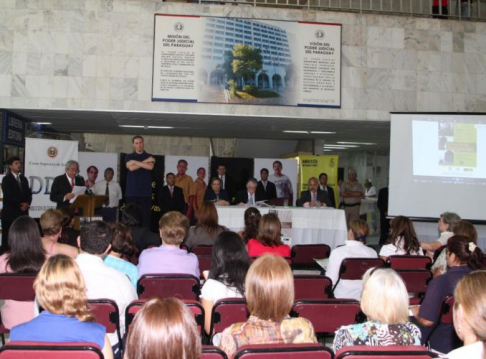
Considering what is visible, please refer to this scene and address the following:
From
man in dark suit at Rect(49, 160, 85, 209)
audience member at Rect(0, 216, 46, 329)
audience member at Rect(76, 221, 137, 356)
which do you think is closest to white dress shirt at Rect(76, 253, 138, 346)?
audience member at Rect(76, 221, 137, 356)

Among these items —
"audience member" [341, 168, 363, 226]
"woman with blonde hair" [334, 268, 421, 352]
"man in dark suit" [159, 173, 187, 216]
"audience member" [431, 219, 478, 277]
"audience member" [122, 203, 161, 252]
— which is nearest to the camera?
"woman with blonde hair" [334, 268, 421, 352]

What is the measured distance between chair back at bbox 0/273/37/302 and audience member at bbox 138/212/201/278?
2.82 feet

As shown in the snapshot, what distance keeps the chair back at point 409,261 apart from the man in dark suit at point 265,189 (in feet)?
16.8

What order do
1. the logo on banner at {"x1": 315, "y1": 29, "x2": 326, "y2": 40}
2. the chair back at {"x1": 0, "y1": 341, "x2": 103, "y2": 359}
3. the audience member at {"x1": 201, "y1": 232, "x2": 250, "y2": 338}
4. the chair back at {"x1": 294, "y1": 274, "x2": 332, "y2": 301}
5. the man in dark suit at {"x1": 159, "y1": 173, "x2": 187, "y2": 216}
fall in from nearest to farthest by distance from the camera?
1. the chair back at {"x1": 0, "y1": 341, "x2": 103, "y2": 359}
2. the audience member at {"x1": 201, "y1": 232, "x2": 250, "y2": 338}
3. the chair back at {"x1": 294, "y1": 274, "x2": 332, "y2": 301}
4. the logo on banner at {"x1": 315, "y1": 29, "x2": 326, "y2": 40}
5. the man in dark suit at {"x1": 159, "y1": 173, "x2": 187, "y2": 216}

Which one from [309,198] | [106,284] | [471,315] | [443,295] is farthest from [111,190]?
[471,315]

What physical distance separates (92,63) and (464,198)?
6.74m

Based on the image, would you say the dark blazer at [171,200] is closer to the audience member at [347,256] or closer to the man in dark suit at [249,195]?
the man in dark suit at [249,195]

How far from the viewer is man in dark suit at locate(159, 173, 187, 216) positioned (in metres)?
9.93

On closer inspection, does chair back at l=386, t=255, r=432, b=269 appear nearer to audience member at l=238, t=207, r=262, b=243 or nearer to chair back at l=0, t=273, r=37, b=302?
audience member at l=238, t=207, r=262, b=243

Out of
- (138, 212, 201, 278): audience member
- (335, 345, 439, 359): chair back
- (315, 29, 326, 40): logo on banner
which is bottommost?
(335, 345, 439, 359): chair back

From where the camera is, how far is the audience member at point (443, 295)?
334 cm

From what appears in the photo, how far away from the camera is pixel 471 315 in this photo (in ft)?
6.62

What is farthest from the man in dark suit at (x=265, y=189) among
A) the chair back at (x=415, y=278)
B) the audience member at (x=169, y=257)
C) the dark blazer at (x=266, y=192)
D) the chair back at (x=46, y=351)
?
the chair back at (x=46, y=351)

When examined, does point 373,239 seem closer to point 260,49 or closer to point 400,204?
point 400,204
